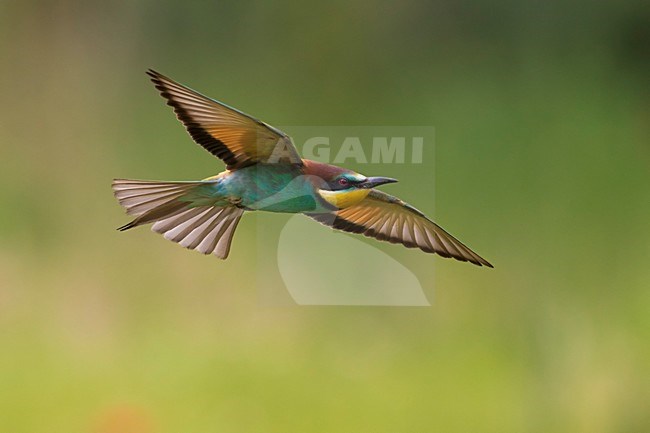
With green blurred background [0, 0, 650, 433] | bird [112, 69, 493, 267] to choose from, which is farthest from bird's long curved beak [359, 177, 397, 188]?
green blurred background [0, 0, 650, 433]

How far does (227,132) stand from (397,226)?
29cm

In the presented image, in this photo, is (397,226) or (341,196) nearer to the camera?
(341,196)

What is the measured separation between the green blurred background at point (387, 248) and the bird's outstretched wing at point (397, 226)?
588mm

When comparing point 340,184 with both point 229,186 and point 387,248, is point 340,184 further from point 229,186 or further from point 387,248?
point 387,248

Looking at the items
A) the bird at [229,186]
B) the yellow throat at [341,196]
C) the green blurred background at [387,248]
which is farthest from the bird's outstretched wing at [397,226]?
the green blurred background at [387,248]

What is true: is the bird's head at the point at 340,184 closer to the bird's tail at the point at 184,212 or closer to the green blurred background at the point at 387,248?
the bird's tail at the point at 184,212

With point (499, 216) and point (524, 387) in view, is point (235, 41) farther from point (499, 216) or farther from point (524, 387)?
point (524, 387)

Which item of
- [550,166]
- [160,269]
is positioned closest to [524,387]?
[550,166]

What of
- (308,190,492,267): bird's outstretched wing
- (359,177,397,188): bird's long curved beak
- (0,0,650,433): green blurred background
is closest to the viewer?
A: (359,177,397,188): bird's long curved beak

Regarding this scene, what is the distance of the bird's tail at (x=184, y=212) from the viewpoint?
0.92 m

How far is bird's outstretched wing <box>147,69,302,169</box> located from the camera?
0.88 m

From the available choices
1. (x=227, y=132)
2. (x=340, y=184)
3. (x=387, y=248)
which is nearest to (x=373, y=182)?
(x=340, y=184)

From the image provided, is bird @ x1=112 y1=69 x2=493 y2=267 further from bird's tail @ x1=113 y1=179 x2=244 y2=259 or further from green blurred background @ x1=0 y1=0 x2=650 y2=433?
green blurred background @ x1=0 y1=0 x2=650 y2=433

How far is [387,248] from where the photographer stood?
66.3 inches
